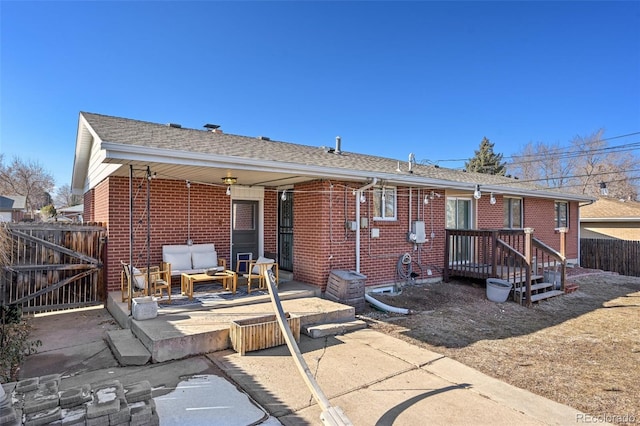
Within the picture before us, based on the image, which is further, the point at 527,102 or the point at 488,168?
the point at 488,168

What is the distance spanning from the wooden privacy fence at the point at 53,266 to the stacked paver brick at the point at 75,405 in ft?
17.3

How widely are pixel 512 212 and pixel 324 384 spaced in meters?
11.1

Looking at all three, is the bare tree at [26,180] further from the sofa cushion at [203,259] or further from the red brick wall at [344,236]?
the red brick wall at [344,236]

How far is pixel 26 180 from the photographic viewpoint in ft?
115

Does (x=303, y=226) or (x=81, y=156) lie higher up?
(x=81, y=156)

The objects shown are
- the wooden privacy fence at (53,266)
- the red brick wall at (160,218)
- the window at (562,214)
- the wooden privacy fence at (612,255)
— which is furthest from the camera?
the window at (562,214)

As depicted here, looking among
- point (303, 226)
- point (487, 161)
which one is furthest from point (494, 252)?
point (487, 161)

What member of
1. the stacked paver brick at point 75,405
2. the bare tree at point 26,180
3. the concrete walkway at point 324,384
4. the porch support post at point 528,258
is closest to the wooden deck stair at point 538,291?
the porch support post at point 528,258

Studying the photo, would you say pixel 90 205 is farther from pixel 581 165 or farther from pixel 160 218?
pixel 581 165

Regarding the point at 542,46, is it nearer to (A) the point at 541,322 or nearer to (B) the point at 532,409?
(A) the point at 541,322

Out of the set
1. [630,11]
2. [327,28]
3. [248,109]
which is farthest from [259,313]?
[248,109]

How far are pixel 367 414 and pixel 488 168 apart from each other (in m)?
41.2

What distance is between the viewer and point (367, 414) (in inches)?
129

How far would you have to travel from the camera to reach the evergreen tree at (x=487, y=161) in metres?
39.2
